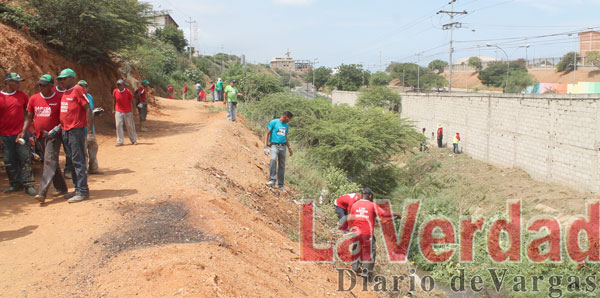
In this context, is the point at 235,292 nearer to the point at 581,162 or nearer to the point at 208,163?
the point at 208,163

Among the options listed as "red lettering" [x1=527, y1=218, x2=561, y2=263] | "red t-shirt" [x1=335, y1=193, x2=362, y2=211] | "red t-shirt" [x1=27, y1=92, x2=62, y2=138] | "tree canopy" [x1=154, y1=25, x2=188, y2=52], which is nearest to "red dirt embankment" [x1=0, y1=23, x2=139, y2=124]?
"red t-shirt" [x1=27, y1=92, x2=62, y2=138]

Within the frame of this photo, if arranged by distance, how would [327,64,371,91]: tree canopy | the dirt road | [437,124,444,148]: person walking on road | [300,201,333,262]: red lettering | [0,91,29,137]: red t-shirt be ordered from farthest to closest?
[327,64,371,91]: tree canopy, [437,124,444,148]: person walking on road, [300,201,333,262]: red lettering, [0,91,29,137]: red t-shirt, the dirt road

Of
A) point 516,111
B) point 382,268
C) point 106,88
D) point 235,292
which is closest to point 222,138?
point 106,88

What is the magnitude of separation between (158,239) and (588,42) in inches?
3116

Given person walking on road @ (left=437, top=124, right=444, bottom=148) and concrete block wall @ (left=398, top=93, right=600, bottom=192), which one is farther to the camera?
person walking on road @ (left=437, top=124, right=444, bottom=148)

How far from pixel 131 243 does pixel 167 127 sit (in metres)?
10.2

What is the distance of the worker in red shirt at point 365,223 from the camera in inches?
265

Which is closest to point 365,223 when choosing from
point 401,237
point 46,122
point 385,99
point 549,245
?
point 46,122

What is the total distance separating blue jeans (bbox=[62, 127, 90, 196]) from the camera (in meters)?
6.20

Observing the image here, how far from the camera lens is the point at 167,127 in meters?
14.7

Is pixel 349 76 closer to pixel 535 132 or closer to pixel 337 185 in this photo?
pixel 535 132

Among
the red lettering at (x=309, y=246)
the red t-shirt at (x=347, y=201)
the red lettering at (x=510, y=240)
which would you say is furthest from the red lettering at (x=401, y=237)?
the red t-shirt at (x=347, y=201)

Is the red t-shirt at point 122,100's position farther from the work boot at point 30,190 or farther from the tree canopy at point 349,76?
the tree canopy at point 349,76

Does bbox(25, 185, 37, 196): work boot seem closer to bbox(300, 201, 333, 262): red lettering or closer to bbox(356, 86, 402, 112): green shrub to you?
→ bbox(300, 201, 333, 262): red lettering
